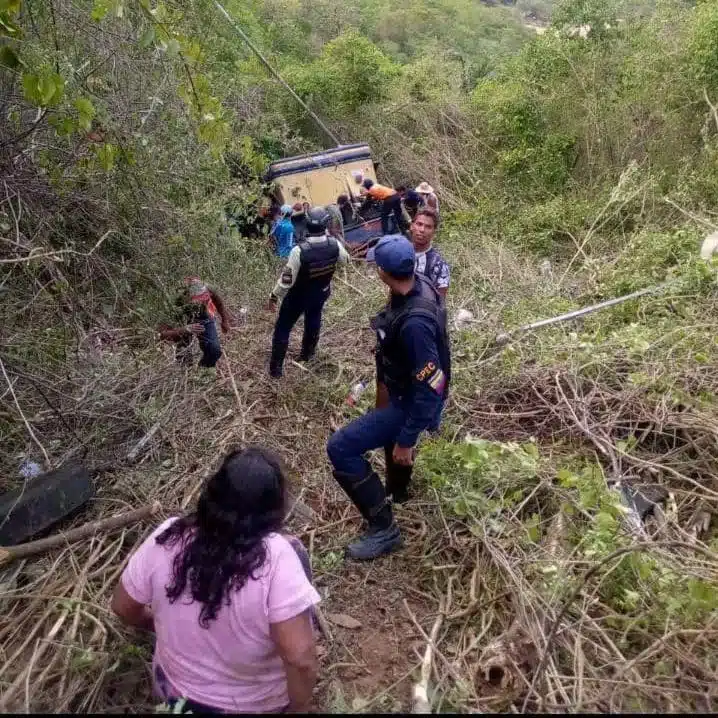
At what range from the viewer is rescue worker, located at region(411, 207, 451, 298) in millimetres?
4551

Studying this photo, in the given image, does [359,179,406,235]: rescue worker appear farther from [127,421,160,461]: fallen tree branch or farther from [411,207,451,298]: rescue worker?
[127,421,160,461]: fallen tree branch

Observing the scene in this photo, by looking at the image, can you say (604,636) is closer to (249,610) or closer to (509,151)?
(249,610)

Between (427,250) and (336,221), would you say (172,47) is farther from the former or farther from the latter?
(336,221)

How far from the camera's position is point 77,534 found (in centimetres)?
307

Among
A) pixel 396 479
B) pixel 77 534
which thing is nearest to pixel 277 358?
pixel 396 479

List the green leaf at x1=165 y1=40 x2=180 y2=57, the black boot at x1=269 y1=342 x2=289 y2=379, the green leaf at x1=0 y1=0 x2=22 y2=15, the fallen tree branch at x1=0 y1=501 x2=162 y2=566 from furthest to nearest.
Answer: the black boot at x1=269 y1=342 x2=289 y2=379
the fallen tree branch at x1=0 y1=501 x2=162 y2=566
the green leaf at x1=165 y1=40 x2=180 y2=57
the green leaf at x1=0 y1=0 x2=22 y2=15

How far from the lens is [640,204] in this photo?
8.81m

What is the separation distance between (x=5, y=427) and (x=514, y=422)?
3.12 metres

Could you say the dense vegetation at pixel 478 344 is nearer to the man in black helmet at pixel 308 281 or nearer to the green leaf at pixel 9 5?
the green leaf at pixel 9 5

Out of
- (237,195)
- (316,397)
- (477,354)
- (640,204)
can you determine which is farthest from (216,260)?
(640,204)

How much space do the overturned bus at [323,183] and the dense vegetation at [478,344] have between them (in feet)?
3.05

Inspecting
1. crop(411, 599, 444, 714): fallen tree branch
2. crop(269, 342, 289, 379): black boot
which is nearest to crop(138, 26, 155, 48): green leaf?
crop(411, 599, 444, 714): fallen tree branch

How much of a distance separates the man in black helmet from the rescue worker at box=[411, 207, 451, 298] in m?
0.80

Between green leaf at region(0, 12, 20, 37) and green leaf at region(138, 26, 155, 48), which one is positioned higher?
green leaf at region(0, 12, 20, 37)
